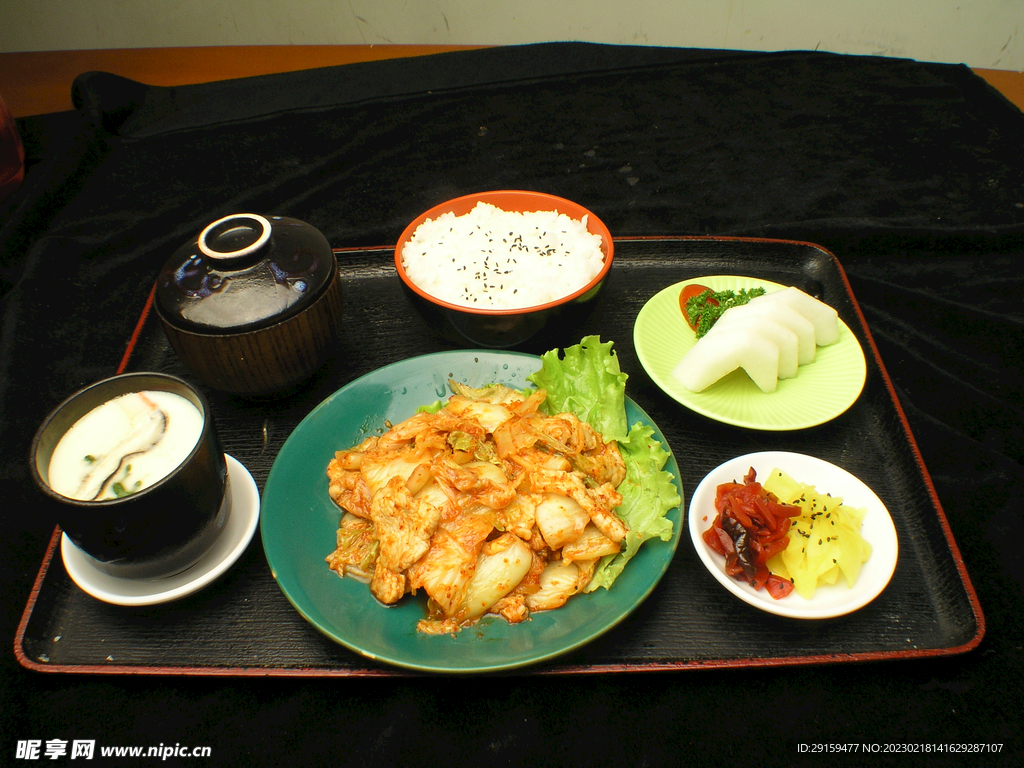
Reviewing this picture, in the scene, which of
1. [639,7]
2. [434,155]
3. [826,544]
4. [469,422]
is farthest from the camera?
[639,7]

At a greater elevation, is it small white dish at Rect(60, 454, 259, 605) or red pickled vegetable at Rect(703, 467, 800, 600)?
red pickled vegetable at Rect(703, 467, 800, 600)

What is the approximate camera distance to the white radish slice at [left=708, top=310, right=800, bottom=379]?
2.21 meters

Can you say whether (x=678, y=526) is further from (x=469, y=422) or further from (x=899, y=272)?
(x=899, y=272)

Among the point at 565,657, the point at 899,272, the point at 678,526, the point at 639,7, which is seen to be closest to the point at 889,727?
the point at 678,526

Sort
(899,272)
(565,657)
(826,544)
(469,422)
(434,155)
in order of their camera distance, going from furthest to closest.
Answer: (434,155) → (899,272) → (469,422) → (826,544) → (565,657)

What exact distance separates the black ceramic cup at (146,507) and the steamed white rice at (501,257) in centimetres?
107

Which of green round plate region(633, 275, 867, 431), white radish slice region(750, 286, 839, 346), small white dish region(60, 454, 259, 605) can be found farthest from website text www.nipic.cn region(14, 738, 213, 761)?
white radish slice region(750, 286, 839, 346)

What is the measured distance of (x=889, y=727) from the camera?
63.0 inches

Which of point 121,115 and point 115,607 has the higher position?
point 121,115

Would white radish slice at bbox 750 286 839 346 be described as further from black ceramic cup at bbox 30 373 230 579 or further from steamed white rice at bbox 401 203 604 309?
black ceramic cup at bbox 30 373 230 579

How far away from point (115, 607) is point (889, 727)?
6.83 ft

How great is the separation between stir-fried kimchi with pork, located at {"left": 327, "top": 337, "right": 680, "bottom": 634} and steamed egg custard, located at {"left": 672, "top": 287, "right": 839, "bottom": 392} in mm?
461

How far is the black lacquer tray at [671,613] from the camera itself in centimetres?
161

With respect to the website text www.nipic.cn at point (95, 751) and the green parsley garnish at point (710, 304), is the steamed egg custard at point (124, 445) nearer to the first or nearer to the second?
the website text www.nipic.cn at point (95, 751)
